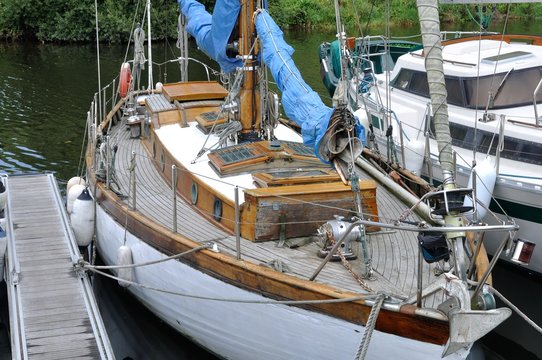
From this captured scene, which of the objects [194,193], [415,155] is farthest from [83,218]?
[415,155]

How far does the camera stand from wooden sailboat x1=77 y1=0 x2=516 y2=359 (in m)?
7.28

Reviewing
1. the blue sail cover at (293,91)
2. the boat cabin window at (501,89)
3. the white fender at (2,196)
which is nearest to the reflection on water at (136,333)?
the white fender at (2,196)

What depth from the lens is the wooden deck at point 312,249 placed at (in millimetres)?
8131

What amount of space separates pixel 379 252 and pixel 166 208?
3507 millimetres

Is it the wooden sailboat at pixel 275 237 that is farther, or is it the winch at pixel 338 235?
the winch at pixel 338 235

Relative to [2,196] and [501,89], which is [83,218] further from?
[501,89]

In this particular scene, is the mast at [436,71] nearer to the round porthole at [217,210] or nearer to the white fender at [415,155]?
the round porthole at [217,210]

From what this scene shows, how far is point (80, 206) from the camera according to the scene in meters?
12.2

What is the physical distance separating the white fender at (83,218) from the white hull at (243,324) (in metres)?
1.43

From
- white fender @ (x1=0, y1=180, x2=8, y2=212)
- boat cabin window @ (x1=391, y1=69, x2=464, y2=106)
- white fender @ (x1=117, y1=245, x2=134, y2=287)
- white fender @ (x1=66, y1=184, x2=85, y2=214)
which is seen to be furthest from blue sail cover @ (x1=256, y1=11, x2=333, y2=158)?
boat cabin window @ (x1=391, y1=69, x2=464, y2=106)

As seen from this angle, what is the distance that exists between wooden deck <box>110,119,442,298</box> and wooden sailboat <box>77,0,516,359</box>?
0.03 meters

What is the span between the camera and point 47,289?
1040cm

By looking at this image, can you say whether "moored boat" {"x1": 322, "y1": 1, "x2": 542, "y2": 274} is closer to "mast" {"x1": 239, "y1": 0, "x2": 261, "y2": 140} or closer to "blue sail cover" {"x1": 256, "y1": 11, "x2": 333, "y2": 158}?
"mast" {"x1": 239, "y1": 0, "x2": 261, "y2": 140}

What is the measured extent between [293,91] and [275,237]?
6.12 ft
